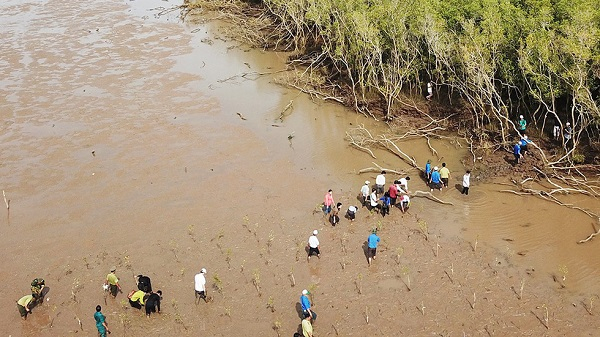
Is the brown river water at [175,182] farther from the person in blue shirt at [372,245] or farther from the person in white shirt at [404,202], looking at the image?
the person in blue shirt at [372,245]

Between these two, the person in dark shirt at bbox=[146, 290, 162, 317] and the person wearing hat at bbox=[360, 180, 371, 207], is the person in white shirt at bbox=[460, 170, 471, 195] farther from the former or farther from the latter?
the person in dark shirt at bbox=[146, 290, 162, 317]

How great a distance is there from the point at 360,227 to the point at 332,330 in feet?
16.4

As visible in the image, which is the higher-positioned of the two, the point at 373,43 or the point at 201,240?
the point at 373,43

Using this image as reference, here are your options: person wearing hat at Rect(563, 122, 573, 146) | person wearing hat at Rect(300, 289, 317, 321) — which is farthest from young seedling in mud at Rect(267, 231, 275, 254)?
person wearing hat at Rect(563, 122, 573, 146)

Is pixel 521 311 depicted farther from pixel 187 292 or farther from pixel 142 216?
pixel 142 216

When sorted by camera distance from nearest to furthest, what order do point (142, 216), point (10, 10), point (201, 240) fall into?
point (201, 240) < point (142, 216) < point (10, 10)

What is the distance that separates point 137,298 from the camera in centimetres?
1485

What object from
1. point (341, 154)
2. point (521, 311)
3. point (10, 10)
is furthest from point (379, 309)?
point (10, 10)

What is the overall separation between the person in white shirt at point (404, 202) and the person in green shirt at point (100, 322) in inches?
426

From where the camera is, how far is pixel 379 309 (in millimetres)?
14703

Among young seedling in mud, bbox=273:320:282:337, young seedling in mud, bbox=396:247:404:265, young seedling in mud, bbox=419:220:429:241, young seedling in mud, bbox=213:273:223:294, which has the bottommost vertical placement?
young seedling in mud, bbox=213:273:223:294

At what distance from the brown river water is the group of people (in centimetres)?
30

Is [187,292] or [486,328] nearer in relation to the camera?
[486,328]

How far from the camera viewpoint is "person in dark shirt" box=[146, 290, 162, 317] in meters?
14.6
